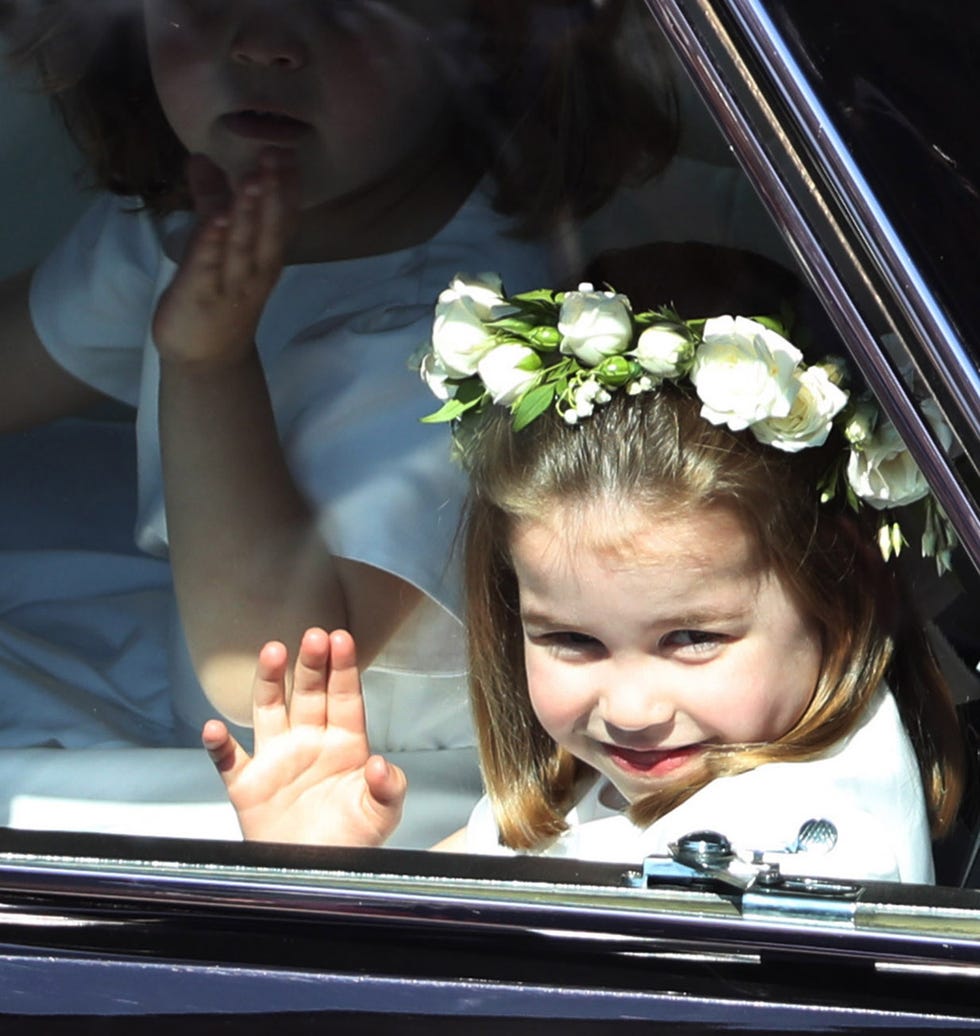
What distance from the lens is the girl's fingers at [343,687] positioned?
147 cm

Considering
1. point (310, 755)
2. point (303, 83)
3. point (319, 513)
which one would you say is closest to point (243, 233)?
point (303, 83)

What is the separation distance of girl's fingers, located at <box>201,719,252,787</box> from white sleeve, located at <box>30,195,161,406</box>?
290 mm

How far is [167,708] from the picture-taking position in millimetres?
1426

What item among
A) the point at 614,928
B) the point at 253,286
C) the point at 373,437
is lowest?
the point at 614,928

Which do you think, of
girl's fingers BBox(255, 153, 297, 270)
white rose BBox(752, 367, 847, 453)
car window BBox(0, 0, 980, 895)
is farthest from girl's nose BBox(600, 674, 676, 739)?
girl's fingers BBox(255, 153, 297, 270)

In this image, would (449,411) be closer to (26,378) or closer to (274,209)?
(274,209)

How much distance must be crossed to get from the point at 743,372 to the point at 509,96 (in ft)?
0.92

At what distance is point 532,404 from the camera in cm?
151

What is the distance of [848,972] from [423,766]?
0.44m

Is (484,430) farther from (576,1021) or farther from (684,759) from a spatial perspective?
(576,1021)

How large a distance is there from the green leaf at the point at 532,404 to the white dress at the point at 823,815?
326 millimetres

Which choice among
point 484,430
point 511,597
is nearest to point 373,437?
point 484,430

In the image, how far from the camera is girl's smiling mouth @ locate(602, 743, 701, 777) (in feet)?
4.95

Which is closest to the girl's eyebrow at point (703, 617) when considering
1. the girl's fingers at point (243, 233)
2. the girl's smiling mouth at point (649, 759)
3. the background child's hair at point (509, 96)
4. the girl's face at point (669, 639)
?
the girl's face at point (669, 639)
